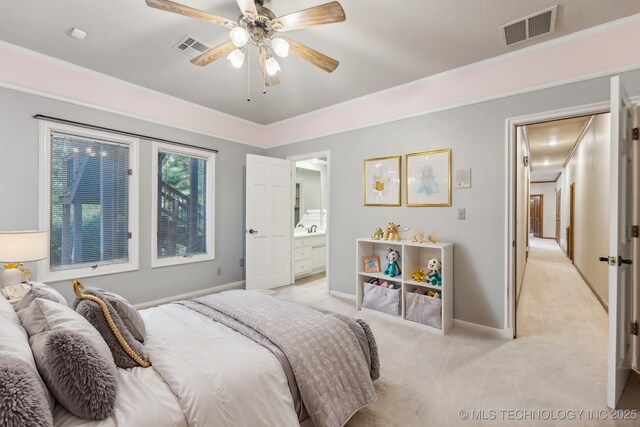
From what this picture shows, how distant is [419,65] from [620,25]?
1.48 metres

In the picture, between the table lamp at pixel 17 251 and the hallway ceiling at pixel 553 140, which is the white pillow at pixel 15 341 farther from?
the hallway ceiling at pixel 553 140

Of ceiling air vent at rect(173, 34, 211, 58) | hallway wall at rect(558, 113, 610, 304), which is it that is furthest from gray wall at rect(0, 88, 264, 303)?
hallway wall at rect(558, 113, 610, 304)

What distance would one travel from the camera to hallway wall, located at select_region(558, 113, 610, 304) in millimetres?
3641

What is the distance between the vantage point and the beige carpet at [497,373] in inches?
69.2

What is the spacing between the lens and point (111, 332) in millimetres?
1321

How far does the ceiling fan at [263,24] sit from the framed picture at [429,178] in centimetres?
160

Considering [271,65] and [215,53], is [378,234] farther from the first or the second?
[215,53]

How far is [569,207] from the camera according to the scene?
7.42 meters

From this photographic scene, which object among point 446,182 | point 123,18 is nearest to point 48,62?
point 123,18

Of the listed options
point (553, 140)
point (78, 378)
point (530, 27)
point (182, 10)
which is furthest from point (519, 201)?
point (78, 378)

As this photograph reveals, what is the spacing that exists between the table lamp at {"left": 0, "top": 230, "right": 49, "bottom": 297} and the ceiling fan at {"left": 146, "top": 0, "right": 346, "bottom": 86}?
1888 mm

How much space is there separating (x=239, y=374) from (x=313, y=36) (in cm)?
249

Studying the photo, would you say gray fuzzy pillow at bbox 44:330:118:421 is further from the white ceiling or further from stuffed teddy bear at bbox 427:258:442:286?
stuffed teddy bear at bbox 427:258:442:286

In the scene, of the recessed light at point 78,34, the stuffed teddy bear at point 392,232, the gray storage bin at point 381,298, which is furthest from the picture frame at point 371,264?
the recessed light at point 78,34
